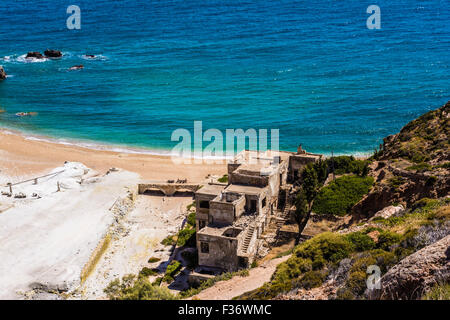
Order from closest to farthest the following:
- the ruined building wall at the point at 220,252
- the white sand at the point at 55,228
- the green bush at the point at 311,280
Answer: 1. the green bush at the point at 311,280
2. the ruined building wall at the point at 220,252
3. the white sand at the point at 55,228

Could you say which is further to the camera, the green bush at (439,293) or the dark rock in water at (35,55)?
the dark rock in water at (35,55)

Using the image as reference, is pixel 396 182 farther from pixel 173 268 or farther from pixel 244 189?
pixel 173 268

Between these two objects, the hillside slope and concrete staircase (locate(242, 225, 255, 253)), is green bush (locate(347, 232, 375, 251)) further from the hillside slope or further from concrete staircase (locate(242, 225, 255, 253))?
concrete staircase (locate(242, 225, 255, 253))

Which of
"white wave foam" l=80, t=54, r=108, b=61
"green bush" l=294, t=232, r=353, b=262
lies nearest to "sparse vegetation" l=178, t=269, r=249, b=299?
"green bush" l=294, t=232, r=353, b=262

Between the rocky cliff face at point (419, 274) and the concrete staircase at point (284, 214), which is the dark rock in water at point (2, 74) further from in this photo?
the rocky cliff face at point (419, 274)

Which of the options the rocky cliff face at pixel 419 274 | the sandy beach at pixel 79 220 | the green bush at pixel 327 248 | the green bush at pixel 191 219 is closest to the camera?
the rocky cliff face at pixel 419 274

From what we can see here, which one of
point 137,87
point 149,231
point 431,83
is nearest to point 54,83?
point 137,87

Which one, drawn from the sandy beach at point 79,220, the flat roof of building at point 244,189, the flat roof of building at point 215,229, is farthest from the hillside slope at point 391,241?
the sandy beach at point 79,220
